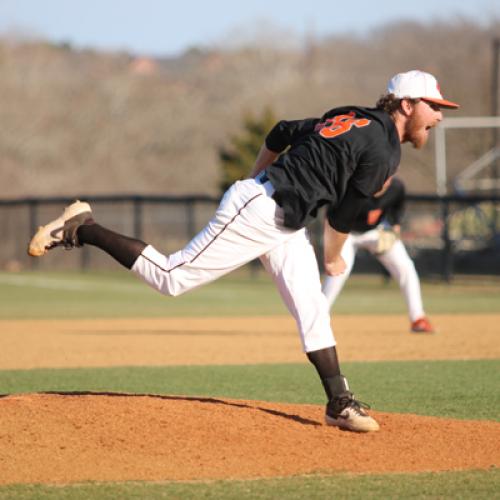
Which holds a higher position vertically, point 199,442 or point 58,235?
point 58,235

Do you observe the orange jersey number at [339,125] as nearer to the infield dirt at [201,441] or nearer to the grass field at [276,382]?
the infield dirt at [201,441]

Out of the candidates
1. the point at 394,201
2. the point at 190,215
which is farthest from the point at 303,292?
the point at 190,215

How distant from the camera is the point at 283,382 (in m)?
8.99

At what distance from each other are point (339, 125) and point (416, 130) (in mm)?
447

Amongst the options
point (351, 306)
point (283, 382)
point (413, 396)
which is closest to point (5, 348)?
point (283, 382)

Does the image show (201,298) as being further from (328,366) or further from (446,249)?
(328,366)

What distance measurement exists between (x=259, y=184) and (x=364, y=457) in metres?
1.53

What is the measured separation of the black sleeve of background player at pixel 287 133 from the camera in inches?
252

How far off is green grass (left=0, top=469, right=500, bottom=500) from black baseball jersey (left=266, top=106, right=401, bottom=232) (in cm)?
144

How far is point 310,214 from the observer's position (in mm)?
6102

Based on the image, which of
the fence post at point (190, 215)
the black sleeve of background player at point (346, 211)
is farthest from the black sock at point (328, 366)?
the fence post at point (190, 215)

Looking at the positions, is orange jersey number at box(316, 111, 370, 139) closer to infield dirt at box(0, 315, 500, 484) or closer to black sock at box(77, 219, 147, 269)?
black sock at box(77, 219, 147, 269)

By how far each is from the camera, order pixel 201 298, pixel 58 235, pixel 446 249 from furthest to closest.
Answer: pixel 446 249 < pixel 201 298 < pixel 58 235

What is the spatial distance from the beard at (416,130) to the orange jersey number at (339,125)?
11.6 inches
